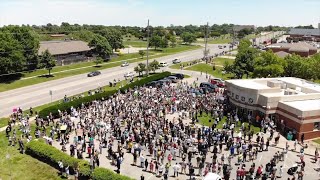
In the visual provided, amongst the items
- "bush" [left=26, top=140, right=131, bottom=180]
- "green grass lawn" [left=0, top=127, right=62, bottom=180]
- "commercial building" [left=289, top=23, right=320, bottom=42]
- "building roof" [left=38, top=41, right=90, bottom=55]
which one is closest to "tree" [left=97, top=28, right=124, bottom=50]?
"building roof" [left=38, top=41, right=90, bottom=55]

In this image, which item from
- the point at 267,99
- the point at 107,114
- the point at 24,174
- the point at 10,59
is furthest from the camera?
the point at 10,59

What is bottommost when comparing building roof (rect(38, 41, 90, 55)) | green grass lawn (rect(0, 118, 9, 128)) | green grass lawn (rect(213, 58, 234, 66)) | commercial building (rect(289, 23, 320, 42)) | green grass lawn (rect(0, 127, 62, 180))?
green grass lawn (rect(0, 127, 62, 180))

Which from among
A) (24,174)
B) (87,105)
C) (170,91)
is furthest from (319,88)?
(24,174)

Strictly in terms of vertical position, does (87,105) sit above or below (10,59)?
below

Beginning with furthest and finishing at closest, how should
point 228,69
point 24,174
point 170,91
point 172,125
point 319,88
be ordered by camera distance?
point 228,69 < point 170,91 < point 319,88 < point 172,125 < point 24,174

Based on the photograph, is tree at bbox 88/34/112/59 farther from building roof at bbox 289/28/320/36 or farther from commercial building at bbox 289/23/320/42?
building roof at bbox 289/28/320/36

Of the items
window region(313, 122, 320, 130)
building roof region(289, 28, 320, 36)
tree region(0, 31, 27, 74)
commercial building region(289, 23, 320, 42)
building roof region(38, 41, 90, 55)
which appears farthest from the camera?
building roof region(289, 28, 320, 36)

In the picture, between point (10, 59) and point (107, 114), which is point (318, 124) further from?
point (10, 59)

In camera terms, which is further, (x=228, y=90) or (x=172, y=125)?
(x=228, y=90)
